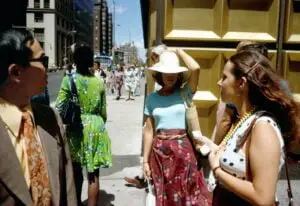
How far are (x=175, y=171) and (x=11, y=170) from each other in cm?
187

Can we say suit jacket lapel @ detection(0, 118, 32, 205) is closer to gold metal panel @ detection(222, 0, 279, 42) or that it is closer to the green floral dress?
the green floral dress

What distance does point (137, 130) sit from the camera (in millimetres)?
9906

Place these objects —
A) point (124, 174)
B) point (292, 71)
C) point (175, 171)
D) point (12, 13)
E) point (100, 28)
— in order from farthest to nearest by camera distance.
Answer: point (100, 28)
point (124, 174)
point (292, 71)
point (175, 171)
point (12, 13)

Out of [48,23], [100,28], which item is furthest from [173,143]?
[100,28]

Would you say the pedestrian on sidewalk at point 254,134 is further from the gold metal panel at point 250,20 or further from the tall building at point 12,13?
the gold metal panel at point 250,20

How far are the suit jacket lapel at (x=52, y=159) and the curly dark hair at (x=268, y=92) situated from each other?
3.17ft

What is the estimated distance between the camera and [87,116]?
407 centimetres

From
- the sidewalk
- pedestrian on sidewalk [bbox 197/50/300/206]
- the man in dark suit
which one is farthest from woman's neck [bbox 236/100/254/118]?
the sidewalk

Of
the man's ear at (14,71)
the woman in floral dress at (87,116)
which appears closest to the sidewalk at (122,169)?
the woman in floral dress at (87,116)

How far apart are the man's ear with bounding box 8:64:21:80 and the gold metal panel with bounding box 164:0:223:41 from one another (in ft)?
6.75

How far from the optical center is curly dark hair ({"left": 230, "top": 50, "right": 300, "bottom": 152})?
1861 mm

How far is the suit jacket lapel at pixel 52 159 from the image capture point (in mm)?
1923

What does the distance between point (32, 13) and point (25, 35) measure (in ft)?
354

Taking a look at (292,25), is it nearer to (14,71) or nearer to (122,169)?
(14,71)
